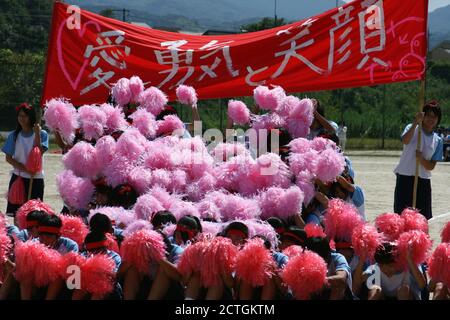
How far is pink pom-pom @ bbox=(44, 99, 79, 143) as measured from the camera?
759 centimetres

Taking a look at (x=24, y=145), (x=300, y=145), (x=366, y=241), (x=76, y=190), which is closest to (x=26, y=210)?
(x=76, y=190)

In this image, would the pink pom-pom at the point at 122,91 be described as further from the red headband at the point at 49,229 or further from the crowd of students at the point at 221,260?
the red headband at the point at 49,229

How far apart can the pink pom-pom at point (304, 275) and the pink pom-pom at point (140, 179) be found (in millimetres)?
2328

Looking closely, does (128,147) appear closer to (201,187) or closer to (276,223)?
(201,187)

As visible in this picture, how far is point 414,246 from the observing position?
561 cm

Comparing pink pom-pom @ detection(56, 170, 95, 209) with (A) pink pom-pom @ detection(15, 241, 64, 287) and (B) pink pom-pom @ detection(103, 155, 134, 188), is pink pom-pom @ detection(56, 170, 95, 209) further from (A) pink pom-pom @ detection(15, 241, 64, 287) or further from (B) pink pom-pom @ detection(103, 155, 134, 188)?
(A) pink pom-pom @ detection(15, 241, 64, 287)

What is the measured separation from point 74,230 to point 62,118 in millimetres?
1641

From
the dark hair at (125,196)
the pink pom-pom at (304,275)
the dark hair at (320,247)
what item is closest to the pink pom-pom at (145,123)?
the dark hair at (125,196)

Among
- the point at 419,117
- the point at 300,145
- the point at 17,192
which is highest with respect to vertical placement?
the point at 419,117

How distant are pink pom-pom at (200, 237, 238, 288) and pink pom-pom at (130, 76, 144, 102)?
10.2ft

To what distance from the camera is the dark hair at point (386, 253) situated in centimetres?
567

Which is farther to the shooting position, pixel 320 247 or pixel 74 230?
pixel 74 230

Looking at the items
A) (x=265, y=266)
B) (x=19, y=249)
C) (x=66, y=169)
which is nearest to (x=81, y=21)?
(x=66, y=169)
